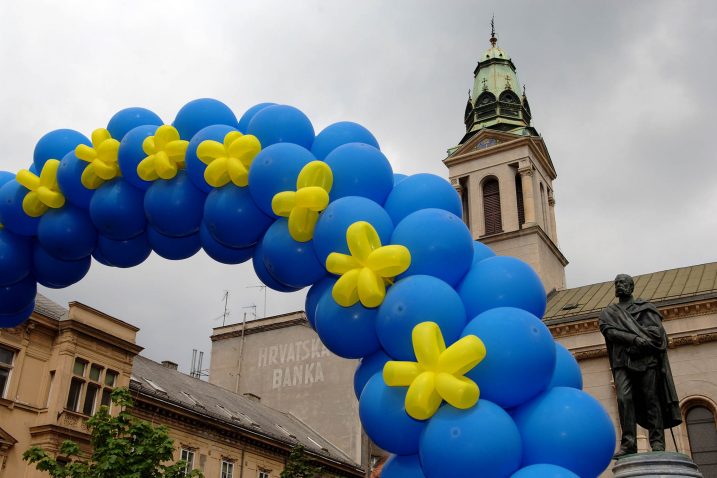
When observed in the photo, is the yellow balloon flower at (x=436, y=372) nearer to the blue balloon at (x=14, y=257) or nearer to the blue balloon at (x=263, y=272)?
the blue balloon at (x=263, y=272)

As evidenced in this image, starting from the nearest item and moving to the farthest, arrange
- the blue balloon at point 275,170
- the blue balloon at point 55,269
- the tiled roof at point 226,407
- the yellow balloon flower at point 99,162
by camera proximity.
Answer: the blue balloon at point 275,170
the yellow balloon flower at point 99,162
the blue balloon at point 55,269
the tiled roof at point 226,407

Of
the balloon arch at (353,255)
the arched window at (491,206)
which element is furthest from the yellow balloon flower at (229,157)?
the arched window at (491,206)

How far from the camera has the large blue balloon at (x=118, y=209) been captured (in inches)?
430

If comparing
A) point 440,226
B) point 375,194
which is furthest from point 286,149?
point 440,226

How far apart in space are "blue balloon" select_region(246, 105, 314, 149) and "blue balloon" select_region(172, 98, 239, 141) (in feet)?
2.40

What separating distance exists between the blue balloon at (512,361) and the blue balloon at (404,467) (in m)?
1.06

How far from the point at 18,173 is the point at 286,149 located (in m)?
4.64

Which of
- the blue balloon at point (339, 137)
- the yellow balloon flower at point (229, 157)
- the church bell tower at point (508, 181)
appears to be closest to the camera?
the yellow balloon flower at point (229, 157)

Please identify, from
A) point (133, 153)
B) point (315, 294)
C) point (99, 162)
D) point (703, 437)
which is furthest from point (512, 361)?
point (703, 437)

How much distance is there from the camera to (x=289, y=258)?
9359mm

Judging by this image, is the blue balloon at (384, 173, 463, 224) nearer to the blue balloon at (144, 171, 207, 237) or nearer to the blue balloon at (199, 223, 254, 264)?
the blue balloon at (199, 223, 254, 264)

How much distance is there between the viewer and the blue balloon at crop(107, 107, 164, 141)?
37.3ft

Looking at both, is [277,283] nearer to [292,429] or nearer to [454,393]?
[454,393]

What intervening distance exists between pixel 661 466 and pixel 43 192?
28.9 feet
